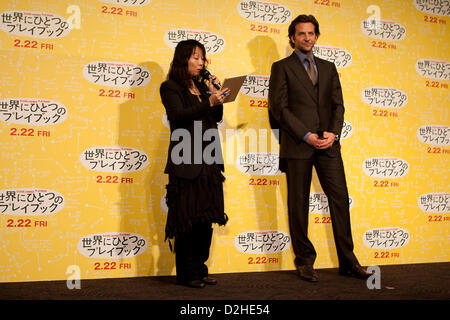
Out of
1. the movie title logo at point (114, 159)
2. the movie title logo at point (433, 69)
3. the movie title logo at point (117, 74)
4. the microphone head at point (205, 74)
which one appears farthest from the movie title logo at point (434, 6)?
the movie title logo at point (114, 159)

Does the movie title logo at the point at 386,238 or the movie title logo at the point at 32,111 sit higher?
the movie title logo at the point at 32,111

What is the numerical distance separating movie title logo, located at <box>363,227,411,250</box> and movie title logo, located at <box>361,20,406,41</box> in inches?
66.3

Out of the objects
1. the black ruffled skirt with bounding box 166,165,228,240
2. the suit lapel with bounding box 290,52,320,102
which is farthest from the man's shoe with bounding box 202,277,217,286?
the suit lapel with bounding box 290,52,320,102

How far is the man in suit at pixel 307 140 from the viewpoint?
3113mm

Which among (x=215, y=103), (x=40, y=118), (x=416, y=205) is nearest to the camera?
(x=215, y=103)

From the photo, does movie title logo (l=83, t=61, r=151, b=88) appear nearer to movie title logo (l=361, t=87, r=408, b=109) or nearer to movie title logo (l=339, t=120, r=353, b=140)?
movie title logo (l=339, t=120, r=353, b=140)

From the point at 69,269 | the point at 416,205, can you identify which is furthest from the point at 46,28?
the point at 416,205

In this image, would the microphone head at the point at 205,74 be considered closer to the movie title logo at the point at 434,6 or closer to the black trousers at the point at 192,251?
the black trousers at the point at 192,251

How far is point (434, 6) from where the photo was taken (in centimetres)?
409

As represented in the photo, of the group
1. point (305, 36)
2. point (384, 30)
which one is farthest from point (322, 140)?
point (384, 30)

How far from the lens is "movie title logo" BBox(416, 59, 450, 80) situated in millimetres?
4012

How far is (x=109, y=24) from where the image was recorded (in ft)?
10.8

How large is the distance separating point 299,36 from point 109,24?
1.41 metres
